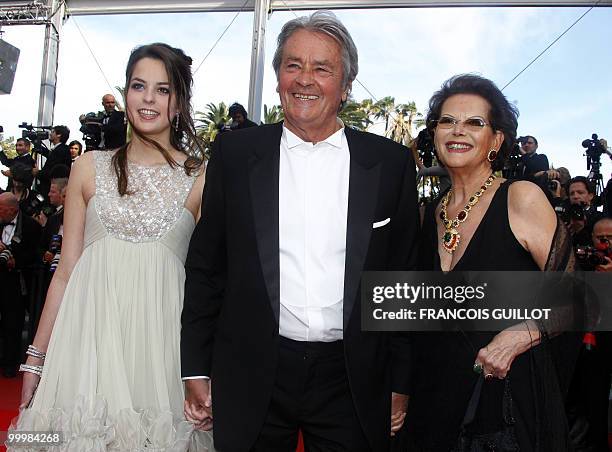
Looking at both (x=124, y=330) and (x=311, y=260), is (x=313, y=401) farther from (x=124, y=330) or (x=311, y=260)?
(x=124, y=330)

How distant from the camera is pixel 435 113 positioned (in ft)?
7.97

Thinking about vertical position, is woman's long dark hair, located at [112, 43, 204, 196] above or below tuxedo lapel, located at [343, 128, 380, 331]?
above

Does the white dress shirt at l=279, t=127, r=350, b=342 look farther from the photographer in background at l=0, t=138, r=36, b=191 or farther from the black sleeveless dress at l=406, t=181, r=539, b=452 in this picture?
the photographer in background at l=0, t=138, r=36, b=191

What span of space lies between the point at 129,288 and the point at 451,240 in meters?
1.15

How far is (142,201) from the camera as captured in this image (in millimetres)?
2232

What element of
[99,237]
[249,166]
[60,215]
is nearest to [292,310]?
[249,166]

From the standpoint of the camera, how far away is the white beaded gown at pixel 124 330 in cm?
194

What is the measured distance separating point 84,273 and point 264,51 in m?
9.13

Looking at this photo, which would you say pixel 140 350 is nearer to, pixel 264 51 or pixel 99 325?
pixel 99 325

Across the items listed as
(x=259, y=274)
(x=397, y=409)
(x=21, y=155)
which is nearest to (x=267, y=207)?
(x=259, y=274)

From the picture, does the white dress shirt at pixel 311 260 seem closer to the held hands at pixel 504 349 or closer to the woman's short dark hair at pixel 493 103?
the held hands at pixel 504 349

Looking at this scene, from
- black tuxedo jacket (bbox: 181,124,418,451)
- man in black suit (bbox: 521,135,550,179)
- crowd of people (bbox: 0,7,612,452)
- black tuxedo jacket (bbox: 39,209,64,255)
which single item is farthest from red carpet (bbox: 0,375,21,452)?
man in black suit (bbox: 521,135,550,179)

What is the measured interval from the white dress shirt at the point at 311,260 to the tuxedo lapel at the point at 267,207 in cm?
4

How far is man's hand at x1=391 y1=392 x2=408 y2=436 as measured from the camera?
80.1 inches
